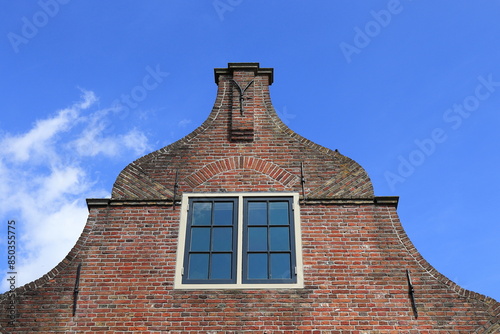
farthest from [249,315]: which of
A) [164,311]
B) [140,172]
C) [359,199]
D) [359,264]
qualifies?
[140,172]

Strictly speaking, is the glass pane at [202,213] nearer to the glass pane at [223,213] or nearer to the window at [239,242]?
the window at [239,242]

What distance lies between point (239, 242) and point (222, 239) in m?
0.30

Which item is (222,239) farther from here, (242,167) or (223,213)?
(242,167)

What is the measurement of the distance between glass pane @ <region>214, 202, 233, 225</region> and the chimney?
1575mm

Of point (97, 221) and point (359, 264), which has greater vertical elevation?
point (97, 221)

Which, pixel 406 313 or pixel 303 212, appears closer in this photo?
pixel 406 313

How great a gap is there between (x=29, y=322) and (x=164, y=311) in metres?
2.02

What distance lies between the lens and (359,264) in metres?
8.68

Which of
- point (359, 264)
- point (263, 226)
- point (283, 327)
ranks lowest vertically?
point (283, 327)

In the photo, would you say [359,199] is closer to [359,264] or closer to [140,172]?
[359,264]

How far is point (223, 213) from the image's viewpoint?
928 cm

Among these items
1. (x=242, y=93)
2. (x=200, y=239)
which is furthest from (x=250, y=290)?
(x=242, y=93)

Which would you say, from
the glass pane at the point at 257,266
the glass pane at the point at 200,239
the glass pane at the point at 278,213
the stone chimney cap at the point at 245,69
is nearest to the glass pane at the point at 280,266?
the glass pane at the point at 257,266

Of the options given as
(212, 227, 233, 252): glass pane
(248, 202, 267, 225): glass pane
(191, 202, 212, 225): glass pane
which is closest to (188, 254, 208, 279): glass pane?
(212, 227, 233, 252): glass pane
